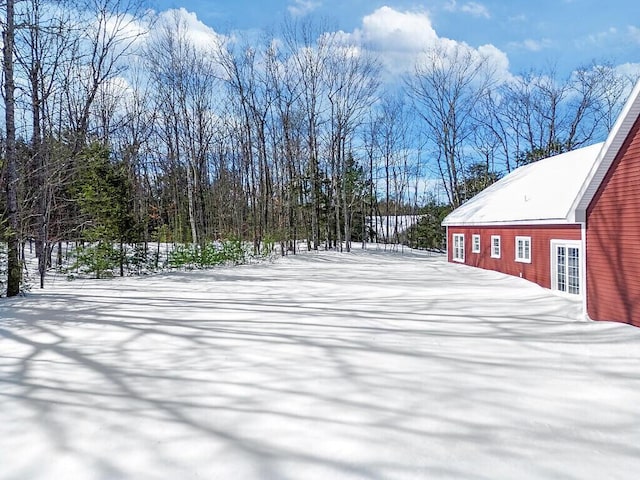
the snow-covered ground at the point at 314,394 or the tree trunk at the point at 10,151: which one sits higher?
the tree trunk at the point at 10,151

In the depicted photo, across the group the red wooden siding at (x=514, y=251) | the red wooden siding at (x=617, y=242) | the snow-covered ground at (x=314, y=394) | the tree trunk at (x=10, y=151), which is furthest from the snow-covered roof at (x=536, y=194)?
the tree trunk at (x=10, y=151)

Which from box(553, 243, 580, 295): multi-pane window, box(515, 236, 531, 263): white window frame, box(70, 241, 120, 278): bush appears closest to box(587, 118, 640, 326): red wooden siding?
box(553, 243, 580, 295): multi-pane window

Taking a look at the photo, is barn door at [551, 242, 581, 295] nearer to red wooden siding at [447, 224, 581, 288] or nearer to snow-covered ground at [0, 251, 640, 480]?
red wooden siding at [447, 224, 581, 288]

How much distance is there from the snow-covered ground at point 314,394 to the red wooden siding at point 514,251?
432 centimetres

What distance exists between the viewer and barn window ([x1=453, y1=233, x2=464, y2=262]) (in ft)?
61.8

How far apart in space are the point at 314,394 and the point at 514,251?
1209 cm

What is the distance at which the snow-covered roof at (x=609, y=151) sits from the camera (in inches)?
239

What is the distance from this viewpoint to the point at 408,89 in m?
30.2

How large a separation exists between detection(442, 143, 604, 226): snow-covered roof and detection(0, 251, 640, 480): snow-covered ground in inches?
210

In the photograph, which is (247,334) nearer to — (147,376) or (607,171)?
(147,376)

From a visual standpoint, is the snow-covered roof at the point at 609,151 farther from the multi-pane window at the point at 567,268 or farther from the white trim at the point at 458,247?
the white trim at the point at 458,247

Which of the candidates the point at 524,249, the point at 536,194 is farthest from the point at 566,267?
the point at 536,194

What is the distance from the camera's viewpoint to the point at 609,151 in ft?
21.2

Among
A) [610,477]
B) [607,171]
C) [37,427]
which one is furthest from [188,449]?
[607,171]
